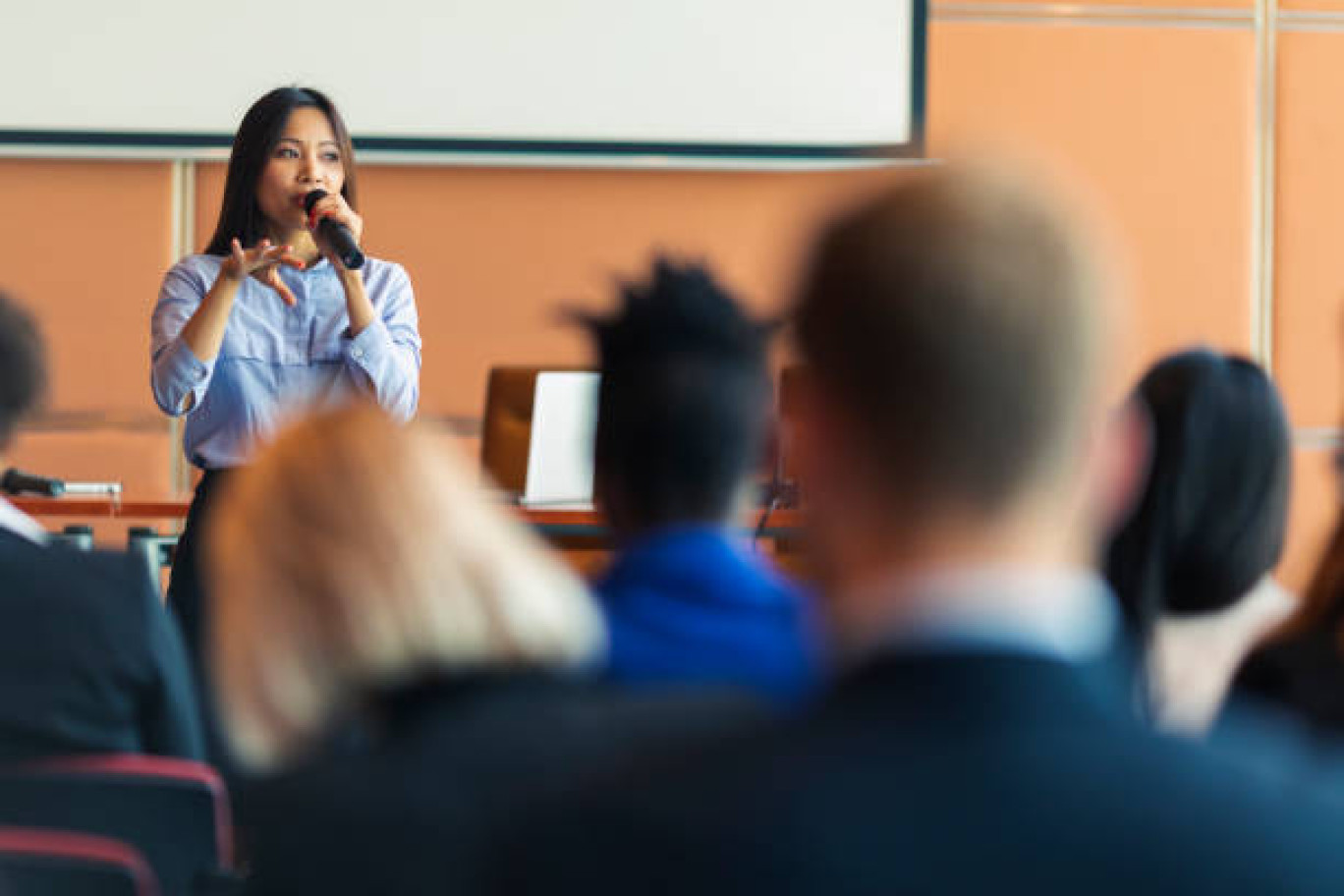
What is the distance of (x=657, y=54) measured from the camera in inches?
192

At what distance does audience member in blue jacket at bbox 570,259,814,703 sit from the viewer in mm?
1108

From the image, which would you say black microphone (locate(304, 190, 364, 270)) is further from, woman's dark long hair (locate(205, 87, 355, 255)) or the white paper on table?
the white paper on table

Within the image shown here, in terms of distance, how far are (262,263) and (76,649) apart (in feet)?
4.69

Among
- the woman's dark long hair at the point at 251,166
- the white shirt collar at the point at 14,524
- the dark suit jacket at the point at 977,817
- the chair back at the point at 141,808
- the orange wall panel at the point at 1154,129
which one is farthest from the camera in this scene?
the orange wall panel at the point at 1154,129

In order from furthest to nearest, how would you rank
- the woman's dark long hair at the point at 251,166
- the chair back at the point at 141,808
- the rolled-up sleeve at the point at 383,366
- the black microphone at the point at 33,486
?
the black microphone at the point at 33,486
the woman's dark long hair at the point at 251,166
the rolled-up sleeve at the point at 383,366
the chair back at the point at 141,808

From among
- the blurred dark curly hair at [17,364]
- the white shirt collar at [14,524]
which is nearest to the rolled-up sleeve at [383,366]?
the blurred dark curly hair at [17,364]

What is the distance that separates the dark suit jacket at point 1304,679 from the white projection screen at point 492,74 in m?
3.90

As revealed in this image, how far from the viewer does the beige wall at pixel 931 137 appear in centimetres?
487

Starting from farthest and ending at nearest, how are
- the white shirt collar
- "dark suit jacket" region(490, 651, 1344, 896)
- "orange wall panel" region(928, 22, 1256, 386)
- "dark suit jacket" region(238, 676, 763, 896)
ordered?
"orange wall panel" region(928, 22, 1256, 386), the white shirt collar, "dark suit jacket" region(238, 676, 763, 896), "dark suit jacket" region(490, 651, 1344, 896)

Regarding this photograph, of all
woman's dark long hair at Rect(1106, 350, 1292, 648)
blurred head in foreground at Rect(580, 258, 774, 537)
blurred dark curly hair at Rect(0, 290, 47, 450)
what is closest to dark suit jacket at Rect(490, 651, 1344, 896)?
blurred head in foreground at Rect(580, 258, 774, 537)

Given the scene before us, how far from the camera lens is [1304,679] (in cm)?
110

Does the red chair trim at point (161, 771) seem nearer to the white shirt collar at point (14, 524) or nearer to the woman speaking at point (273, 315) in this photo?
the white shirt collar at point (14, 524)

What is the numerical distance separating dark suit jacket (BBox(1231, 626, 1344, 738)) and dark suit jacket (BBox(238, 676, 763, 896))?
537 millimetres

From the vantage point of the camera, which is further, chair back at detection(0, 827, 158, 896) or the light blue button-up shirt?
the light blue button-up shirt
